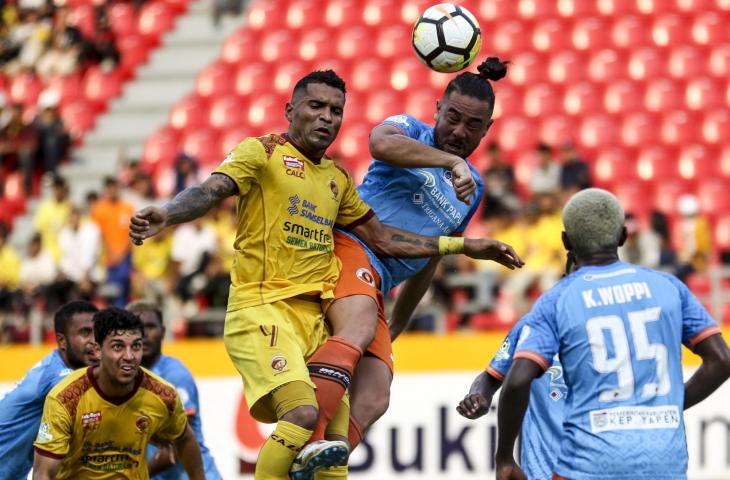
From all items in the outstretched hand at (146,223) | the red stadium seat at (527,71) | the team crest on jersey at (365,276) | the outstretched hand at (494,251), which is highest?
the red stadium seat at (527,71)

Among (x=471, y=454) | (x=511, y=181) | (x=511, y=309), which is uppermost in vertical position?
(x=511, y=181)

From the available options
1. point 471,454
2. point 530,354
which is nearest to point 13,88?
point 471,454

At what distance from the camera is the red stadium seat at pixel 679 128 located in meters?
16.9

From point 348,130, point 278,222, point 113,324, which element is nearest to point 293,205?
point 278,222

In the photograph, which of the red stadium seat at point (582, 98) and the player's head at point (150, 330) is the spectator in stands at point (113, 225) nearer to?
the player's head at point (150, 330)

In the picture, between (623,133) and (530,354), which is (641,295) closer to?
(530,354)

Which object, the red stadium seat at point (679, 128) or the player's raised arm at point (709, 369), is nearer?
the player's raised arm at point (709, 369)

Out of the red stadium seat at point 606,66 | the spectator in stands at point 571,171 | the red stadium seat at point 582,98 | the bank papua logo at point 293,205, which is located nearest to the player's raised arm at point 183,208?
the bank papua logo at point 293,205

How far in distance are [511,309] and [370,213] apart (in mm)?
6298

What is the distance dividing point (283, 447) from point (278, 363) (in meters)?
0.41

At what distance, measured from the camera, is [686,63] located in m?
17.8

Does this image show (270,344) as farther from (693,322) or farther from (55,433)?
(693,322)

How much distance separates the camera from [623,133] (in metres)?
17.1

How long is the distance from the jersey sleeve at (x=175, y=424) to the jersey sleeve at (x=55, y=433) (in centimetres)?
53
